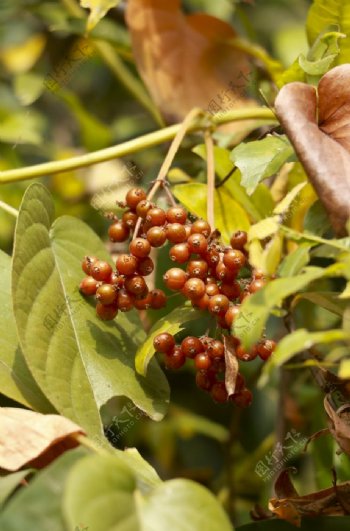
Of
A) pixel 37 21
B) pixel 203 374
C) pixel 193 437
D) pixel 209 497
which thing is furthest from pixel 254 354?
pixel 37 21

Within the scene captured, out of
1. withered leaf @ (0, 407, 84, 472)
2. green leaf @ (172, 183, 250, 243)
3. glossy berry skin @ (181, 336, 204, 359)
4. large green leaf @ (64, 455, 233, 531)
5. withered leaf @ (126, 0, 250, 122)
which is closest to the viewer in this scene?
large green leaf @ (64, 455, 233, 531)

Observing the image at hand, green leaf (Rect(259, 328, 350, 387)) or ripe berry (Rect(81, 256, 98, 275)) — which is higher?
green leaf (Rect(259, 328, 350, 387))

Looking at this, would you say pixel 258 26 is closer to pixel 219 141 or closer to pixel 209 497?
pixel 219 141

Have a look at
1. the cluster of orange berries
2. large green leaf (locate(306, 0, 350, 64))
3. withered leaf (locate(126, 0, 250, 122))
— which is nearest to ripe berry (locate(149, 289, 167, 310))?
the cluster of orange berries

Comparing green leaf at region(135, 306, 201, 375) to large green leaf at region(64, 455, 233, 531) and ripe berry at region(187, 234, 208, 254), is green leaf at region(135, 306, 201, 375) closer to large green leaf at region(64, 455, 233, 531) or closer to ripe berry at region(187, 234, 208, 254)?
ripe berry at region(187, 234, 208, 254)

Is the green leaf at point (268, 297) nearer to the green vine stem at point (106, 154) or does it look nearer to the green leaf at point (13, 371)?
the green leaf at point (13, 371)
